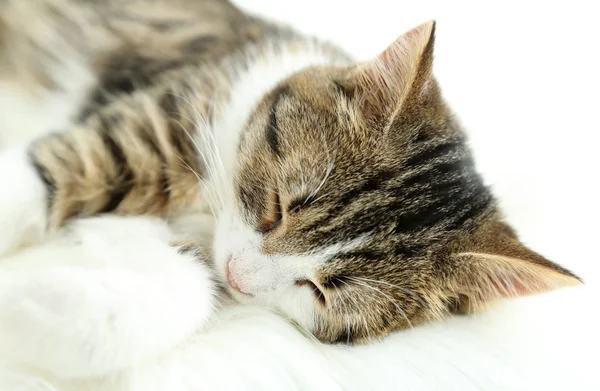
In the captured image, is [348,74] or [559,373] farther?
[348,74]

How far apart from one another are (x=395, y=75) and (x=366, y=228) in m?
0.30

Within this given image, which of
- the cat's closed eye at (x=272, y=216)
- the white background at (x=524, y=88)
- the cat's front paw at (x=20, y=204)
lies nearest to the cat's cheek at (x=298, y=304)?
the cat's closed eye at (x=272, y=216)

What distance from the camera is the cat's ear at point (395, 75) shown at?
88 centimetres

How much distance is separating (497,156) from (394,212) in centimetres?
69

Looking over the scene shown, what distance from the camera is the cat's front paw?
3.13 ft

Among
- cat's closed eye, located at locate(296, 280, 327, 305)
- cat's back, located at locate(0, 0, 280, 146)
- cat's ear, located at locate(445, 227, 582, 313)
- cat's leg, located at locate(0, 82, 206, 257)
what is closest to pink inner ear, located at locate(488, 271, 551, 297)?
cat's ear, located at locate(445, 227, 582, 313)

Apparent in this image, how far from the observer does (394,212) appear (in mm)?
962

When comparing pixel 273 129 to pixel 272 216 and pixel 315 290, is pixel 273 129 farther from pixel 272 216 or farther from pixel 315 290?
pixel 315 290

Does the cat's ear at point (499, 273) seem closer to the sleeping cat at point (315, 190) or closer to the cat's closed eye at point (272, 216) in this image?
the sleeping cat at point (315, 190)

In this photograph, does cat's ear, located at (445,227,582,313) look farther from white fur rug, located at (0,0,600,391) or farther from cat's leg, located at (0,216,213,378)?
cat's leg, located at (0,216,213,378)

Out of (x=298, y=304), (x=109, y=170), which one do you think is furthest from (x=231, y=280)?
(x=109, y=170)

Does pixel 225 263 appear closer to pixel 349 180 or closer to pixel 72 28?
pixel 349 180

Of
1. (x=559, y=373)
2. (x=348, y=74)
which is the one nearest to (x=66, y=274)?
(x=348, y=74)

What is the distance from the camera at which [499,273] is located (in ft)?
3.09
